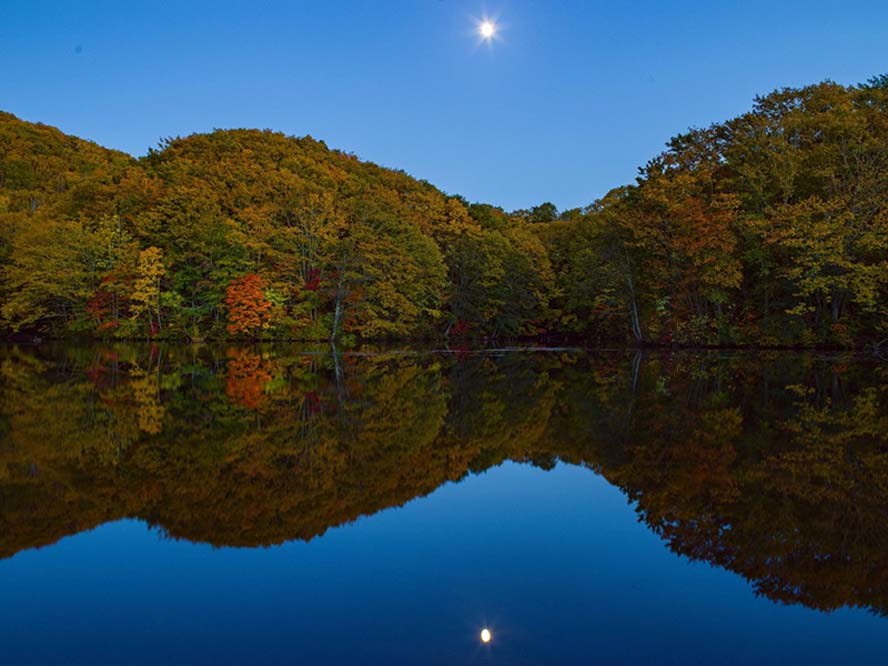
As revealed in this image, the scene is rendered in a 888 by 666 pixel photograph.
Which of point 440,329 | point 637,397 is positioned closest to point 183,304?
point 440,329

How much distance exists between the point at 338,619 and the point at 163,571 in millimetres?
1425

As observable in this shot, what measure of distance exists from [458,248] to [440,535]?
38.2 meters

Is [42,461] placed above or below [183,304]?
below

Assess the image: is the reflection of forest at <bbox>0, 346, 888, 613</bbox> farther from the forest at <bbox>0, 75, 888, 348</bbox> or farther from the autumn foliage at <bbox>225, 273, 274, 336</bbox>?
the autumn foliage at <bbox>225, 273, 274, 336</bbox>

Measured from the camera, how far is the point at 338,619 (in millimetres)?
3398

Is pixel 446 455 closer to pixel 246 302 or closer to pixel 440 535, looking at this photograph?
pixel 440 535

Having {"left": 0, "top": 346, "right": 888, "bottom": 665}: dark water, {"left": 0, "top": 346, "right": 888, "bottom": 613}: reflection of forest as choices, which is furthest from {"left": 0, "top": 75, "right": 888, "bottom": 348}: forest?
{"left": 0, "top": 346, "right": 888, "bottom": 665}: dark water

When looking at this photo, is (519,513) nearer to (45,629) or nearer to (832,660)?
(832,660)

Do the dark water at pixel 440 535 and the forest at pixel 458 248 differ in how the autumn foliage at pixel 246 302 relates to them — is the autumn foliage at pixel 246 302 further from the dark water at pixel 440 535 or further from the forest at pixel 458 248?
the dark water at pixel 440 535

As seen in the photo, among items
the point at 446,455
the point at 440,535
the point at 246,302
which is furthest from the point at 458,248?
the point at 440,535

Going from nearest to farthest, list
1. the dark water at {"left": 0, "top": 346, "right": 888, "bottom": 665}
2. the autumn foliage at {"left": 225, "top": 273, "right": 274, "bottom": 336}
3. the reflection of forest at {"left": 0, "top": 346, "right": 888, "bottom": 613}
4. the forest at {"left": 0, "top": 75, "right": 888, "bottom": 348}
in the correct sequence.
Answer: the dark water at {"left": 0, "top": 346, "right": 888, "bottom": 665} < the reflection of forest at {"left": 0, "top": 346, "right": 888, "bottom": 613} < the forest at {"left": 0, "top": 75, "right": 888, "bottom": 348} < the autumn foliage at {"left": 225, "top": 273, "right": 274, "bottom": 336}

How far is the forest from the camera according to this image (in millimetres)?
25719

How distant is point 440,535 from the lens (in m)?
4.85

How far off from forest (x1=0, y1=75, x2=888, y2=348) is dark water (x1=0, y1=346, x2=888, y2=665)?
739 inches
